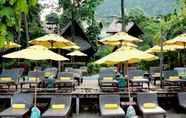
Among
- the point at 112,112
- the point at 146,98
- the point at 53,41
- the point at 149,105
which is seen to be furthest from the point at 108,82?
the point at 53,41

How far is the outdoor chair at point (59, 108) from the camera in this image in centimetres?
1053

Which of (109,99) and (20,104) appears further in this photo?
(109,99)

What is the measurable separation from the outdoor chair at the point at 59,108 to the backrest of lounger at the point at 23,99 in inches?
26.0

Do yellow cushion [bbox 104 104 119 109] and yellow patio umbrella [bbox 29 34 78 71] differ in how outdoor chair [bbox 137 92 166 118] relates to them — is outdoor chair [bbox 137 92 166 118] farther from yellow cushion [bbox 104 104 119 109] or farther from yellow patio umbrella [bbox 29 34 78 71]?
yellow patio umbrella [bbox 29 34 78 71]

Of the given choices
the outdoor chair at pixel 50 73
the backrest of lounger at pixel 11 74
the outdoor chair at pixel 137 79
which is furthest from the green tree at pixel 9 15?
the outdoor chair at pixel 50 73

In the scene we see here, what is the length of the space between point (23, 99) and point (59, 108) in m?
1.15

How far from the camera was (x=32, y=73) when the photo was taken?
15.3 m

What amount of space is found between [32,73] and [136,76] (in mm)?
4002

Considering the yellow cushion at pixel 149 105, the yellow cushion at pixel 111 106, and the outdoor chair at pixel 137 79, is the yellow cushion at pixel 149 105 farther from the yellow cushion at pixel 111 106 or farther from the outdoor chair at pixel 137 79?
the outdoor chair at pixel 137 79

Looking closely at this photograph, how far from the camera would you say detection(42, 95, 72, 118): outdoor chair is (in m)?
10.5

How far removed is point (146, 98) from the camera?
39.1 ft

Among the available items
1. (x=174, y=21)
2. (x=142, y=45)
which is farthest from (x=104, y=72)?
(x=142, y=45)

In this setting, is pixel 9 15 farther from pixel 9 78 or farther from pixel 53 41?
pixel 53 41

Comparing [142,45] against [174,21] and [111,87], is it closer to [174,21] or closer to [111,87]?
[174,21]
